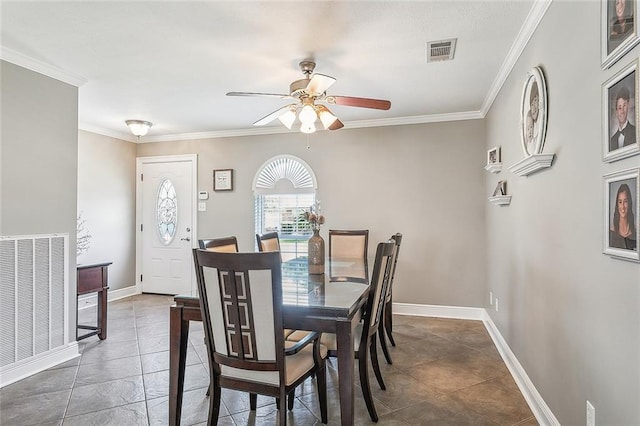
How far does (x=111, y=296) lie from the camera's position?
5.20 m

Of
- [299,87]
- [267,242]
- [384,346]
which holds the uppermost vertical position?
[299,87]

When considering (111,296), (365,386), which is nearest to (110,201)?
(111,296)

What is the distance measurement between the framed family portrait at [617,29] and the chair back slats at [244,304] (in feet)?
4.85

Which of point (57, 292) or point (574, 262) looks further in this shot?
point (57, 292)

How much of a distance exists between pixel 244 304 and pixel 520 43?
8.22 ft

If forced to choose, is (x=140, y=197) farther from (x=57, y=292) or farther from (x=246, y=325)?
(x=246, y=325)

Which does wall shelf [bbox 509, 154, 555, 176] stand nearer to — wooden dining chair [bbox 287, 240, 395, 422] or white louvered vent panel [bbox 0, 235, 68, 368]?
wooden dining chair [bbox 287, 240, 395, 422]

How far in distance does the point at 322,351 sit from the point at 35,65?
3126 mm

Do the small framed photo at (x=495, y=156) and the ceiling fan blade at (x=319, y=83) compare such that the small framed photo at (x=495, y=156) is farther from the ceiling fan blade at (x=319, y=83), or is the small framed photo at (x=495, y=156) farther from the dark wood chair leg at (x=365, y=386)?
the dark wood chair leg at (x=365, y=386)

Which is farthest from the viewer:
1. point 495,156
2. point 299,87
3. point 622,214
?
point 495,156

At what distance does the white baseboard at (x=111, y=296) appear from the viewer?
15.7 ft

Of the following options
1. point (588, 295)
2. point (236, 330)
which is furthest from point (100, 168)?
point (588, 295)

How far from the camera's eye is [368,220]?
4.67 meters

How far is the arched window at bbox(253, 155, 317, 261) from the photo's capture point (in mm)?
4961
